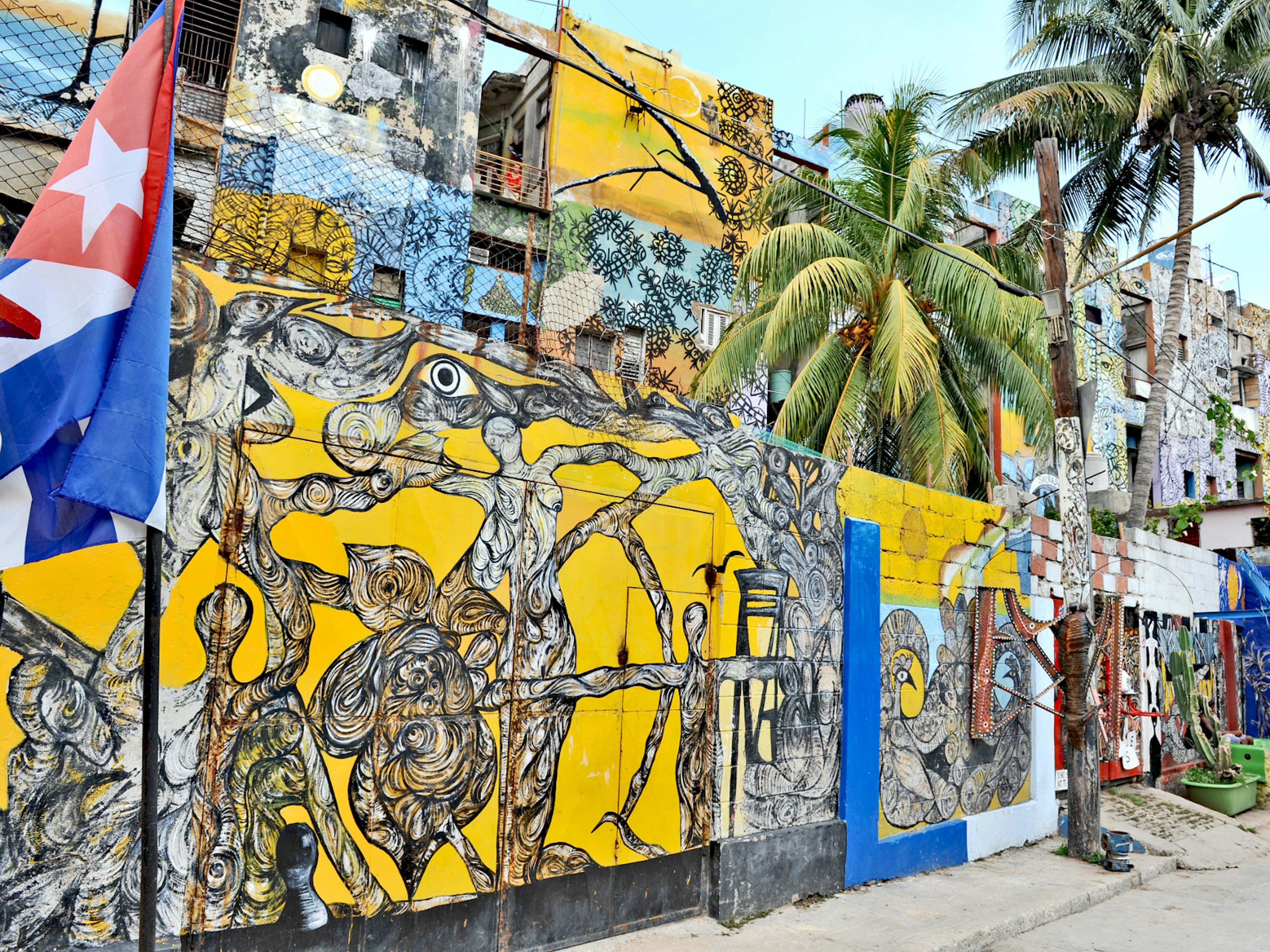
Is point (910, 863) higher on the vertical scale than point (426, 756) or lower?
lower

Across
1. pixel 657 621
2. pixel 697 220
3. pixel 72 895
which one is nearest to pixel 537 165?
pixel 697 220

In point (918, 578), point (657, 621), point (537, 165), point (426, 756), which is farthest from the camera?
point (537, 165)

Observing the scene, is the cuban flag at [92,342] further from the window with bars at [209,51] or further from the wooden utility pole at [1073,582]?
the window with bars at [209,51]

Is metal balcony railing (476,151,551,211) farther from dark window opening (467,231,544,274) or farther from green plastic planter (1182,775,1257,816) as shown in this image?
green plastic planter (1182,775,1257,816)

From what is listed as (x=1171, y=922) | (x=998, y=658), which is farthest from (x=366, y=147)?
(x=1171, y=922)

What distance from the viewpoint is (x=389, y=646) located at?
199 inches

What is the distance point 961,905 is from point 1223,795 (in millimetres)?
7860

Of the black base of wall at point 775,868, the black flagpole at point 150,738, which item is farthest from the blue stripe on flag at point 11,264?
the black base of wall at point 775,868

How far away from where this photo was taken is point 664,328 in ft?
56.6

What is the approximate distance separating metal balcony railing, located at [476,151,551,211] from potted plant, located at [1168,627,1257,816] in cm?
1306

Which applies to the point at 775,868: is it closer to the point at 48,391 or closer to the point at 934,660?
the point at 934,660

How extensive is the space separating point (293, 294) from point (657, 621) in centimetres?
326

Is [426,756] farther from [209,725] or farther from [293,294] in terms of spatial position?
[293,294]

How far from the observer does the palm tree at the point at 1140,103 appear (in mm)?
15281
